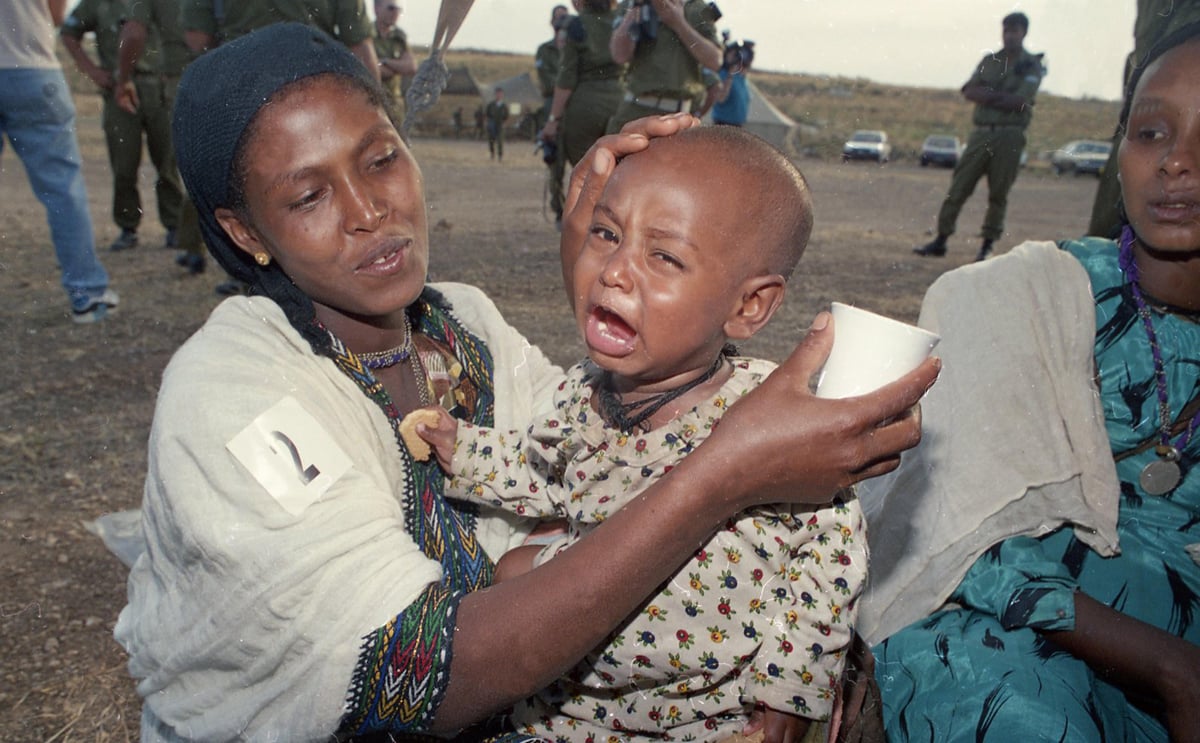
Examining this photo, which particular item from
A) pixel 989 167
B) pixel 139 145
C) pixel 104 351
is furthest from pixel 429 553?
pixel 989 167

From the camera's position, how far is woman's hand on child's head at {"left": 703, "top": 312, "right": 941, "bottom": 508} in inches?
49.7

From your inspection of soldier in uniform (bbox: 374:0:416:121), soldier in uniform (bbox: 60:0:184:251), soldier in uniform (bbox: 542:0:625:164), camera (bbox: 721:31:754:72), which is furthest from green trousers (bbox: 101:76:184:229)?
camera (bbox: 721:31:754:72)

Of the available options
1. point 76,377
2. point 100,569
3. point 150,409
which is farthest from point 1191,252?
point 76,377

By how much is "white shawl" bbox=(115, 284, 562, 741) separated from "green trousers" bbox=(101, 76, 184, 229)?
21.7ft

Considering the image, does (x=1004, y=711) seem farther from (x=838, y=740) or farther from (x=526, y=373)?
(x=526, y=373)

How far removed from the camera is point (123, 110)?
24.1 feet

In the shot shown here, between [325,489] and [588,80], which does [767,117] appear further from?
[325,489]

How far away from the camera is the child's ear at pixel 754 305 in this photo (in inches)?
60.4

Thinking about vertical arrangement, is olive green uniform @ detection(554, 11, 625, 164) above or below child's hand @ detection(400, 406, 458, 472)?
above

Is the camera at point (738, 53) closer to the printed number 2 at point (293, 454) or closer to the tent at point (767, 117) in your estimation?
the printed number 2 at point (293, 454)

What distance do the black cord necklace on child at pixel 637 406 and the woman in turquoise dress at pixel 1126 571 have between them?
0.77 metres

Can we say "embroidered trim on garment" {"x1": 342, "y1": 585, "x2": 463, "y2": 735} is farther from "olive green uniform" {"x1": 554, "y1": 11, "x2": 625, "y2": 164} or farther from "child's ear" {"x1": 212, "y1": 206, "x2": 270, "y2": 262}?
"olive green uniform" {"x1": 554, "y1": 11, "x2": 625, "y2": 164}

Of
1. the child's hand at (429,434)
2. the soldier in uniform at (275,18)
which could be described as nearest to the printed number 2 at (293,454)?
the child's hand at (429,434)

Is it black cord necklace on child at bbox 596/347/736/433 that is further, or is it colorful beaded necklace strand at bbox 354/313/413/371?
colorful beaded necklace strand at bbox 354/313/413/371
